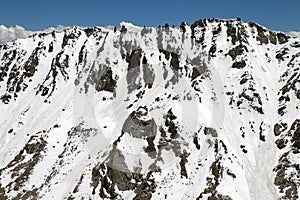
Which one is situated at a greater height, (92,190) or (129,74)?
(129,74)

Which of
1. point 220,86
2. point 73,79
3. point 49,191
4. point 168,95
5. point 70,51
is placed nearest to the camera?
point 49,191

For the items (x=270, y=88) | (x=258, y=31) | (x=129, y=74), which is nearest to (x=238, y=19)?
(x=258, y=31)

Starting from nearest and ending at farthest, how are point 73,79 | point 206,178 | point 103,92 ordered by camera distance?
point 206,178 < point 103,92 < point 73,79

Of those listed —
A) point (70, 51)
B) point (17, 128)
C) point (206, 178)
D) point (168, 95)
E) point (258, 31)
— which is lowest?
point (206, 178)

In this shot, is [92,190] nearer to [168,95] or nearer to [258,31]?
[168,95]

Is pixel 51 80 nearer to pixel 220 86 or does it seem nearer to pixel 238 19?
pixel 220 86

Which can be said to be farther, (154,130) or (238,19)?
(238,19)
